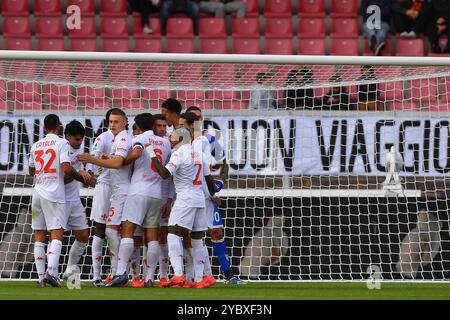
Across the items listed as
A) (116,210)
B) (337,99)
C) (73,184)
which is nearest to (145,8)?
(337,99)

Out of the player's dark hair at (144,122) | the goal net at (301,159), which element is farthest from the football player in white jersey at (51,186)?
the goal net at (301,159)

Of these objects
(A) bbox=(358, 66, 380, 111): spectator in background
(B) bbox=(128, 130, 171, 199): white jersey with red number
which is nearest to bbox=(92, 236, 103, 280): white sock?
(B) bbox=(128, 130, 171, 199): white jersey with red number

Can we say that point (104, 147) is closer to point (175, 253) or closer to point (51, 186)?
point (51, 186)

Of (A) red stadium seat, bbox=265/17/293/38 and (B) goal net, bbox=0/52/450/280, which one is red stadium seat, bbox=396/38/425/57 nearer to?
(A) red stadium seat, bbox=265/17/293/38

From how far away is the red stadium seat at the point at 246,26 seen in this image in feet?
52.5

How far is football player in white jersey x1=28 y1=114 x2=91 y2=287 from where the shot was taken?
29.8 feet

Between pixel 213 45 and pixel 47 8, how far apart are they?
264cm

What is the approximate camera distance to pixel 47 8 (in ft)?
53.0

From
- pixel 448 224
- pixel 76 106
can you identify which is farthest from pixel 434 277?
pixel 76 106

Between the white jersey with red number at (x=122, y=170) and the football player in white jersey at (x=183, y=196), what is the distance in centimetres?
20

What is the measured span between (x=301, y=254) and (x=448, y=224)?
1.57 meters

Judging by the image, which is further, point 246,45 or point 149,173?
point 246,45

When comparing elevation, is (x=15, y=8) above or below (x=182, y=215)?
above

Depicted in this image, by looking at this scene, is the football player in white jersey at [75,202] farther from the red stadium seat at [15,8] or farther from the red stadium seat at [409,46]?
the red stadium seat at [409,46]
